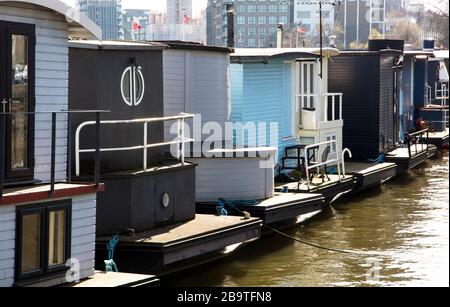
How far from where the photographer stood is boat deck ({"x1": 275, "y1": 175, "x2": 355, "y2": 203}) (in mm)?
20641

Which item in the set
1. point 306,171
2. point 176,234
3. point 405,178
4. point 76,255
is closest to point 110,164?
point 176,234

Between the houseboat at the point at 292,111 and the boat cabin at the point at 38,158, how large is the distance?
8932mm

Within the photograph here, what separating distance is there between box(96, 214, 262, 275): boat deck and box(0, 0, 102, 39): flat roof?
3.05m

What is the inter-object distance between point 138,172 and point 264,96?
8.49 meters

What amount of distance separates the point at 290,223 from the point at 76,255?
28.2 ft

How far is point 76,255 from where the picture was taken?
1190cm

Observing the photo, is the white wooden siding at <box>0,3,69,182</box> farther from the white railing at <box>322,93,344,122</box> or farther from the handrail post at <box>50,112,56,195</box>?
the white railing at <box>322,93,344,122</box>

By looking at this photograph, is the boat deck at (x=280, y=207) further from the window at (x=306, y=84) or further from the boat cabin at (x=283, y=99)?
the window at (x=306, y=84)

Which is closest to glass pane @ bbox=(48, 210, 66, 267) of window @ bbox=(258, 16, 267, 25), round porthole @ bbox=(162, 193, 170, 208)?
round porthole @ bbox=(162, 193, 170, 208)

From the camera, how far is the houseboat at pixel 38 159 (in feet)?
36.1

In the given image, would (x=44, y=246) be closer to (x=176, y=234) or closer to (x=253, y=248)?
(x=176, y=234)

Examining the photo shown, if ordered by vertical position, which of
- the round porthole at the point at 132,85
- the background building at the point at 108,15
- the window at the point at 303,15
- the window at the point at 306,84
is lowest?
the round porthole at the point at 132,85

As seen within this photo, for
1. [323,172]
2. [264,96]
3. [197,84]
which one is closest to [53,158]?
[197,84]

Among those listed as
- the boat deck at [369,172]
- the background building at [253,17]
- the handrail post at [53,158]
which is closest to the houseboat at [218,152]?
the boat deck at [369,172]
